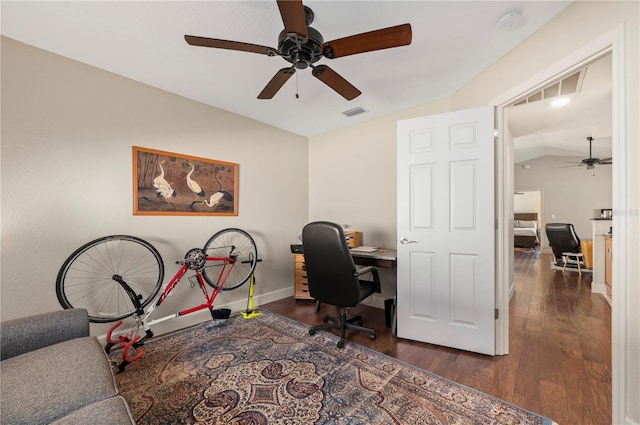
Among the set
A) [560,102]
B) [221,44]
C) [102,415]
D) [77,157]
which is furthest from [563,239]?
[77,157]

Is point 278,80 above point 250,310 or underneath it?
above

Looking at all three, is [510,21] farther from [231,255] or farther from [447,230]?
[231,255]

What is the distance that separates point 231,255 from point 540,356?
3.04 m

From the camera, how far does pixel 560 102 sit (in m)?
3.21

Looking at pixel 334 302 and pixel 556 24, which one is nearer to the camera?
pixel 556 24

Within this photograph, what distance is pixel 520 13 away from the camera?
1.73m

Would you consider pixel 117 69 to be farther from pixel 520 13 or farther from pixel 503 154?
pixel 503 154

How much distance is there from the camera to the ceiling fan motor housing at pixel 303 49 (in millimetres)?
1576

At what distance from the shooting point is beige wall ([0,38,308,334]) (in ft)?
6.55

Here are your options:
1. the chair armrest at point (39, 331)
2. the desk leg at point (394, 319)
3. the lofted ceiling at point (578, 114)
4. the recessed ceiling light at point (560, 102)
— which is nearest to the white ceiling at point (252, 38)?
the lofted ceiling at point (578, 114)

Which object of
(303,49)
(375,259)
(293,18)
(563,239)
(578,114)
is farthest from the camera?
(563,239)

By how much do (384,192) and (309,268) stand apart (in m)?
1.58

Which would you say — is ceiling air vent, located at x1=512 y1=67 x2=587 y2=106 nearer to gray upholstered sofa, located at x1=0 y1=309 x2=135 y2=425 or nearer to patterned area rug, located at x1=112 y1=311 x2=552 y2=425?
patterned area rug, located at x1=112 y1=311 x2=552 y2=425

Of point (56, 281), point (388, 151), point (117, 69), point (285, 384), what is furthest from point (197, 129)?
point (285, 384)
